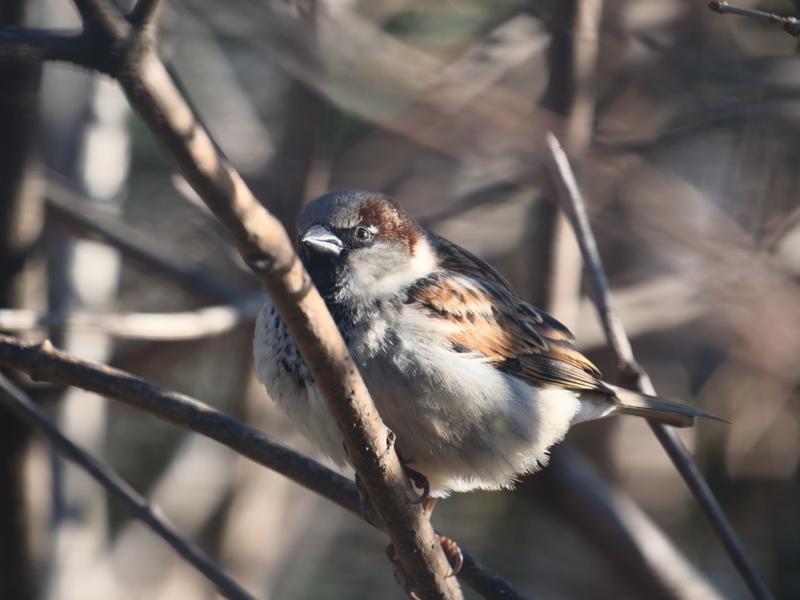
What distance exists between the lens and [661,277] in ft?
16.2

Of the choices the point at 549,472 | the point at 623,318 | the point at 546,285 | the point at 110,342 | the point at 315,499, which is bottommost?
the point at 315,499

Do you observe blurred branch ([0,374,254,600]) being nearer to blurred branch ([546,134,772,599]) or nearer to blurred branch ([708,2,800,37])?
blurred branch ([546,134,772,599])

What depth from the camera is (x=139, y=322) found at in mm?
3168

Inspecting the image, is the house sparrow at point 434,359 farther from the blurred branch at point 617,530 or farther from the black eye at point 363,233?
the blurred branch at point 617,530

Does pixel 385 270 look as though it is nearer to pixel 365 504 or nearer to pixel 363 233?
pixel 363 233

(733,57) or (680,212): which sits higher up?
(733,57)

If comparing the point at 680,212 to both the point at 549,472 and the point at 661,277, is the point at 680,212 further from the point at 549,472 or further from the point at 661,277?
the point at 549,472

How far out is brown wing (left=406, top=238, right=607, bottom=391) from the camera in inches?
120

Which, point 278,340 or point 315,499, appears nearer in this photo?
point 278,340

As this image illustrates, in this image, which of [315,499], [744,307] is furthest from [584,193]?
[315,499]

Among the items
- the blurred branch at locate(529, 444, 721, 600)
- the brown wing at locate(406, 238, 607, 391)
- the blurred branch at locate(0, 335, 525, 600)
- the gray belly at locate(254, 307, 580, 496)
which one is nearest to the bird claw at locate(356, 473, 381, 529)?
the blurred branch at locate(0, 335, 525, 600)

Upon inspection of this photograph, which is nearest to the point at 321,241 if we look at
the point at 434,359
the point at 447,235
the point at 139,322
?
the point at 434,359

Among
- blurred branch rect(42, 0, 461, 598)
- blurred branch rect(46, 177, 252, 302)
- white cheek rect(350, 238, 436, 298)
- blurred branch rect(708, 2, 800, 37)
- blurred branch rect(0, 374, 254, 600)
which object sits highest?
blurred branch rect(708, 2, 800, 37)

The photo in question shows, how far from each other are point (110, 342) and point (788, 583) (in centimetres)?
353
